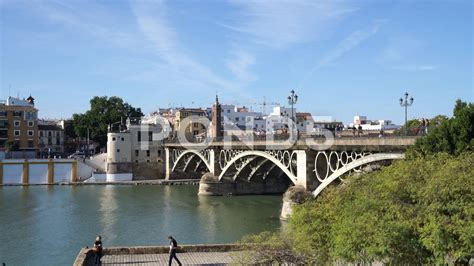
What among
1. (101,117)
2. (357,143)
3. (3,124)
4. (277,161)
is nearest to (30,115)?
(3,124)

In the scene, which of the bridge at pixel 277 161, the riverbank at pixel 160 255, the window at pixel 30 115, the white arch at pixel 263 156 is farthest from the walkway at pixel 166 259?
the window at pixel 30 115

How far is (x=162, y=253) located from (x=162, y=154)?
193 ft

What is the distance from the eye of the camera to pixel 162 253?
878 inches

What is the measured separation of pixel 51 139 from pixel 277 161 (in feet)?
219

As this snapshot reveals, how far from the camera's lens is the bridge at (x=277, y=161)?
97.7ft

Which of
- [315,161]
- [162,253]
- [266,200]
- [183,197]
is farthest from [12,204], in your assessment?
[162,253]

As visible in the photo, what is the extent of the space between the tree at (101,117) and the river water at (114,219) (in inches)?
1337

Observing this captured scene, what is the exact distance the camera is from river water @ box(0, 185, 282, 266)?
101ft

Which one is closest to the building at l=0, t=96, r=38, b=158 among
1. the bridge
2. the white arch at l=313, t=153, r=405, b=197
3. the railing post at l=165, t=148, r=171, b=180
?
the railing post at l=165, t=148, r=171, b=180

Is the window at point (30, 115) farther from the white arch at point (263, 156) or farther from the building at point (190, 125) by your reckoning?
the white arch at point (263, 156)

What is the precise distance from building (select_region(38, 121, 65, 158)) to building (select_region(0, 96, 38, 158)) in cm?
673

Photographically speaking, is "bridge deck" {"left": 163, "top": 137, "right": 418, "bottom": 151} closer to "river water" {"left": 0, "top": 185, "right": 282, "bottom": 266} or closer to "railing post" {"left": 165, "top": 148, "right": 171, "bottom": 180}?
"river water" {"left": 0, "top": 185, "right": 282, "bottom": 266}

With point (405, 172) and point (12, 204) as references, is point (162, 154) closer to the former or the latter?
point (12, 204)

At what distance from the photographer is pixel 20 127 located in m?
85.0
